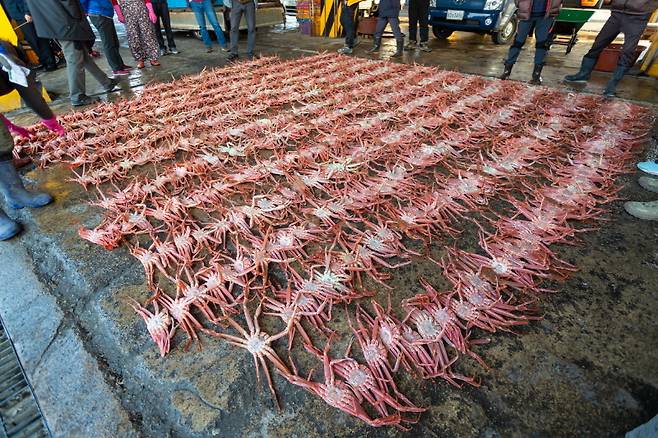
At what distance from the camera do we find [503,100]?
4.21 metres

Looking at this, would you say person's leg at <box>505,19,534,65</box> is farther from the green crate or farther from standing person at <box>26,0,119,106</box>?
standing person at <box>26,0,119,106</box>

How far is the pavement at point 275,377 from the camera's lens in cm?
122

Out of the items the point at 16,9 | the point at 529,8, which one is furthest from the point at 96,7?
the point at 529,8

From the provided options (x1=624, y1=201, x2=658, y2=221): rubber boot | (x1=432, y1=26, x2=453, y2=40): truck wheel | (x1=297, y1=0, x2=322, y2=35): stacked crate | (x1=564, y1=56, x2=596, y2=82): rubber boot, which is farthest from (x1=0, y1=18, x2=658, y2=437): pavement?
(x1=297, y1=0, x2=322, y2=35): stacked crate

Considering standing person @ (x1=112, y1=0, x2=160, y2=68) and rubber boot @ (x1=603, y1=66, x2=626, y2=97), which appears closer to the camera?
rubber boot @ (x1=603, y1=66, x2=626, y2=97)

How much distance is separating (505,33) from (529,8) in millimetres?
4767

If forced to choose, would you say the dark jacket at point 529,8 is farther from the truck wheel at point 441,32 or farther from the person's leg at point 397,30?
the truck wheel at point 441,32

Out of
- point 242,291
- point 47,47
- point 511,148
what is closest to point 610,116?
point 511,148

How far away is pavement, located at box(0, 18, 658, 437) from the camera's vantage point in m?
1.22

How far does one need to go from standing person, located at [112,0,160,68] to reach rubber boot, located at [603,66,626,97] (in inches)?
313

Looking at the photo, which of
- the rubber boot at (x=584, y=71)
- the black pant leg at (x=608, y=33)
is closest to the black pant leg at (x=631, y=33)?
the black pant leg at (x=608, y=33)

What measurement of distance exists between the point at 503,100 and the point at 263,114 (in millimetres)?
3110

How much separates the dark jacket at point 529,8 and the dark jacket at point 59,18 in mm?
6141

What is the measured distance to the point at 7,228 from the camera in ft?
7.04
